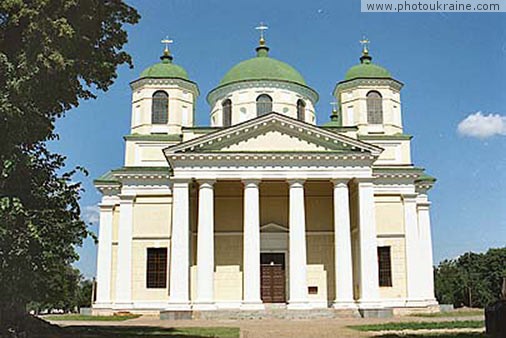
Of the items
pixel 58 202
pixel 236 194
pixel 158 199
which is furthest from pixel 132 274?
pixel 58 202

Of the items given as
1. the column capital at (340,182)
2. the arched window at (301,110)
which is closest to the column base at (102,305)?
the column capital at (340,182)

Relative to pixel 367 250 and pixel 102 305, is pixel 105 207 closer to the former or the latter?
pixel 102 305

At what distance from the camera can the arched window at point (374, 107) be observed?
38.6 metres

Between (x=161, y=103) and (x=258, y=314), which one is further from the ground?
(x=161, y=103)

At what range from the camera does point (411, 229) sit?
3525cm

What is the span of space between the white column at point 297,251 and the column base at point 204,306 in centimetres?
372

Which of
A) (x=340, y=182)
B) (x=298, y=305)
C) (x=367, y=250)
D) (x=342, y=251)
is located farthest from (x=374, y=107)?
(x=298, y=305)

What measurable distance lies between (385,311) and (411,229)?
21.3ft

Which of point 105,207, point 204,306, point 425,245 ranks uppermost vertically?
point 105,207

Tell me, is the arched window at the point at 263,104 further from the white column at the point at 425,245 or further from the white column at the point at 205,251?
the white column at the point at 425,245

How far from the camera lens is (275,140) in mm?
32594

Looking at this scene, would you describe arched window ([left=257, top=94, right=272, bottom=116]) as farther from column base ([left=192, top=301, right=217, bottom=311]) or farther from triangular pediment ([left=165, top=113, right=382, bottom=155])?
column base ([left=192, top=301, right=217, bottom=311])

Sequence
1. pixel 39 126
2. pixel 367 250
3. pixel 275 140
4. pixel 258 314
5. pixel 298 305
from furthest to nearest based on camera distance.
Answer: pixel 275 140
pixel 367 250
pixel 298 305
pixel 258 314
pixel 39 126

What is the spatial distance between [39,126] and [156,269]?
68.1 ft
